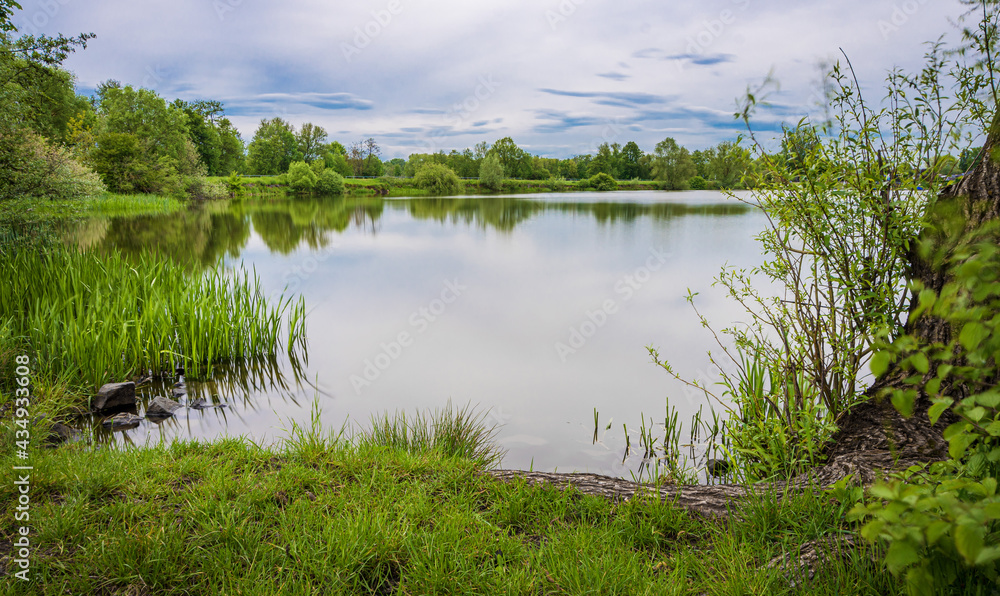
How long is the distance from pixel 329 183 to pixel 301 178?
349 cm

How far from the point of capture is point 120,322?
619 centimetres

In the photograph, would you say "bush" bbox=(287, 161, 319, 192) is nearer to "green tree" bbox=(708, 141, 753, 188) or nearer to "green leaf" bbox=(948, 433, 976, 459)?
"green tree" bbox=(708, 141, 753, 188)

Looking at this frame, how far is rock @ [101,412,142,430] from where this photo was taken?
16.5 feet

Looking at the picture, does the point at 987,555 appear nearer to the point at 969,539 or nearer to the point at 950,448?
the point at 969,539

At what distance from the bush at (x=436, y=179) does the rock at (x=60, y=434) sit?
70.1 m

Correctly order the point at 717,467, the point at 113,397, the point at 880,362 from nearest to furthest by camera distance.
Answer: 1. the point at 880,362
2. the point at 717,467
3. the point at 113,397

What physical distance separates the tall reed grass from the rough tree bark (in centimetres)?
522

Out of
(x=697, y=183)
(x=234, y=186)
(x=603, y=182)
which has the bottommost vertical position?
(x=234, y=186)

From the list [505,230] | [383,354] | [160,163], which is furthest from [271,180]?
[383,354]

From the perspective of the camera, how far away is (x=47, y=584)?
2178mm

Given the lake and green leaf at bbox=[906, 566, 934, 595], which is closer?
green leaf at bbox=[906, 566, 934, 595]

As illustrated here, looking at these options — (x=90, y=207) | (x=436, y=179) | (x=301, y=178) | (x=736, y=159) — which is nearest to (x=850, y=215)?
(x=736, y=159)

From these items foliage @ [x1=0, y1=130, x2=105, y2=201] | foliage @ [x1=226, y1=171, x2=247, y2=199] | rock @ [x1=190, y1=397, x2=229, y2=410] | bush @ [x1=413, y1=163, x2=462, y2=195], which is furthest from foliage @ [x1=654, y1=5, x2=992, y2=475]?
bush @ [x1=413, y1=163, x2=462, y2=195]

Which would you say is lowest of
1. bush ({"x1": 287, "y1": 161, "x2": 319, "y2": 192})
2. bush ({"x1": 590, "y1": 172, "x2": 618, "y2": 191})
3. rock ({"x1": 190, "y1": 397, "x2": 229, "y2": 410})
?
rock ({"x1": 190, "y1": 397, "x2": 229, "y2": 410})
